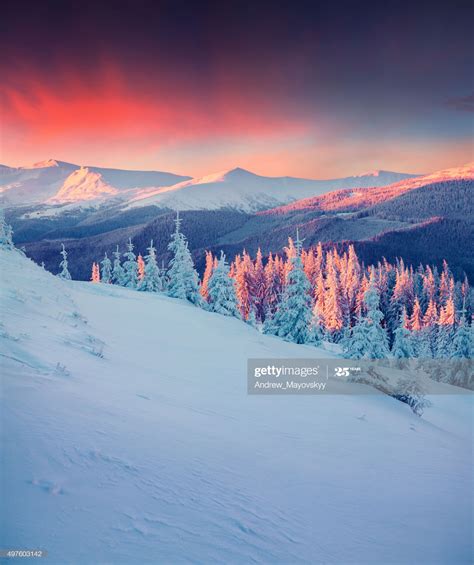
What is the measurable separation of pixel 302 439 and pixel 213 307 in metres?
21.3

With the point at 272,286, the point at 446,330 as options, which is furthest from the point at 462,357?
the point at 272,286

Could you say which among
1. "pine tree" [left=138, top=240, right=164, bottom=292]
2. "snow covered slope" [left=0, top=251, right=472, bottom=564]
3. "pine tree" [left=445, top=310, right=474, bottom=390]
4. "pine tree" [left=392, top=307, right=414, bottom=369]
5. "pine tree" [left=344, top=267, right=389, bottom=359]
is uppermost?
"pine tree" [left=138, top=240, right=164, bottom=292]

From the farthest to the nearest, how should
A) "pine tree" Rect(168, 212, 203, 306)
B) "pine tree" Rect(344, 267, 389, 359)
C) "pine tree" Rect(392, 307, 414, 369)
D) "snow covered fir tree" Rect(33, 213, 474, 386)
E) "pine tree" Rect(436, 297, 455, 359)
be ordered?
1. "pine tree" Rect(436, 297, 455, 359)
2. "pine tree" Rect(168, 212, 203, 306)
3. "pine tree" Rect(392, 307, 414, 369)
4. "snow covered fir tree" Rect(33, 213, 474, 386)
5. "pine tree" Rect(344, 267, 389, 359)

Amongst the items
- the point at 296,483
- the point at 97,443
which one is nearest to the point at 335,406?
the point at 296,483

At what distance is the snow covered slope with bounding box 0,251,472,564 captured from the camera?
98.1 inches

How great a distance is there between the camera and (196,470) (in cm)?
353

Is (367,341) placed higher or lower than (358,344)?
higher

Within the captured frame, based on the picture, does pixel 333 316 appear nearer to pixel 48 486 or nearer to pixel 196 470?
pixel 196 470

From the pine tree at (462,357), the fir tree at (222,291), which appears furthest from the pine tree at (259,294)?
the pine tree at (462,357)

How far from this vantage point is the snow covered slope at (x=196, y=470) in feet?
8.18

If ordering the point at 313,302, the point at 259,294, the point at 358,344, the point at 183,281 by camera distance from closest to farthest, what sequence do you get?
the point at 358,344, the point at 313,302, the point at 183,281, the point at 259,294

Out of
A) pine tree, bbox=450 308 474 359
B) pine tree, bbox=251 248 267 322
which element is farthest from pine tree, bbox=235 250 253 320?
pine tree, bbox=450 308 474 359

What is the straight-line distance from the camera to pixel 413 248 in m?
143

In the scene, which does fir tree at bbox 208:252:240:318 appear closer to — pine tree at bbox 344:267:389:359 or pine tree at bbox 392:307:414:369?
pine tree at bbox 344:267:389:359
